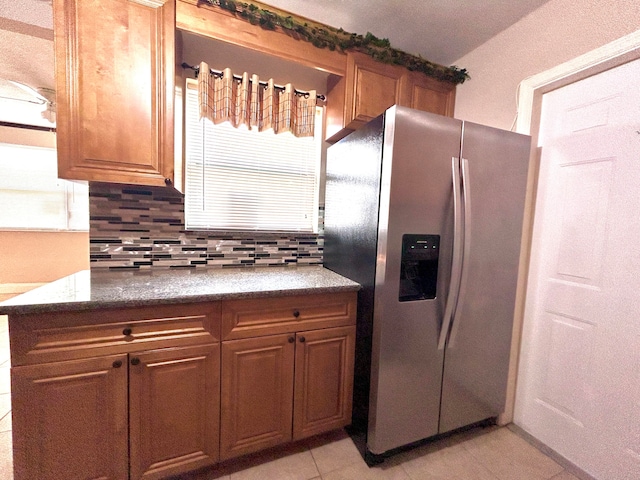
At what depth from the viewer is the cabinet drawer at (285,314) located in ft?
3.79

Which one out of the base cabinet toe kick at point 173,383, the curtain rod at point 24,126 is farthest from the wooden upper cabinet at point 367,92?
the curtain rod at point 24,126

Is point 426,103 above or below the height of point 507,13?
below

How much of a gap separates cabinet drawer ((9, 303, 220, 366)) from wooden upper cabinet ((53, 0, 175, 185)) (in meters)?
0.61

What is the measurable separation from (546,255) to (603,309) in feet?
1.17

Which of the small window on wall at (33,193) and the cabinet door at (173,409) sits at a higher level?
the small window on wall at (33,193)

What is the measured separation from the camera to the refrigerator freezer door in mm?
1263

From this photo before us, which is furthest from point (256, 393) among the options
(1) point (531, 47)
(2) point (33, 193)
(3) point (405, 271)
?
(2) point (33, 193)

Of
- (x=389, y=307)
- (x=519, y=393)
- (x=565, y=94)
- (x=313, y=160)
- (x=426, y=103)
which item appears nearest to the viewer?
(x=389, y=307)

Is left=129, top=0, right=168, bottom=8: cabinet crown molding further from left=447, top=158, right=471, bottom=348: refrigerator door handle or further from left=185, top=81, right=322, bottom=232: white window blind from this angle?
left=447, top=158, right=471, bottom=348: refrigerator door handle

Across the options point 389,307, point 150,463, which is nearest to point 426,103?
point 389,307

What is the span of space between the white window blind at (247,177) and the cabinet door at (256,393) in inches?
34.5

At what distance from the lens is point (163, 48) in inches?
45.6

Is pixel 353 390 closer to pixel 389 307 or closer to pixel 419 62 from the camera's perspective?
pixel 389 307

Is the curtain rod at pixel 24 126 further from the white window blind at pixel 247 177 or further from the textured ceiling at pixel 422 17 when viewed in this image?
the textured ceiling at pixel 422 17
